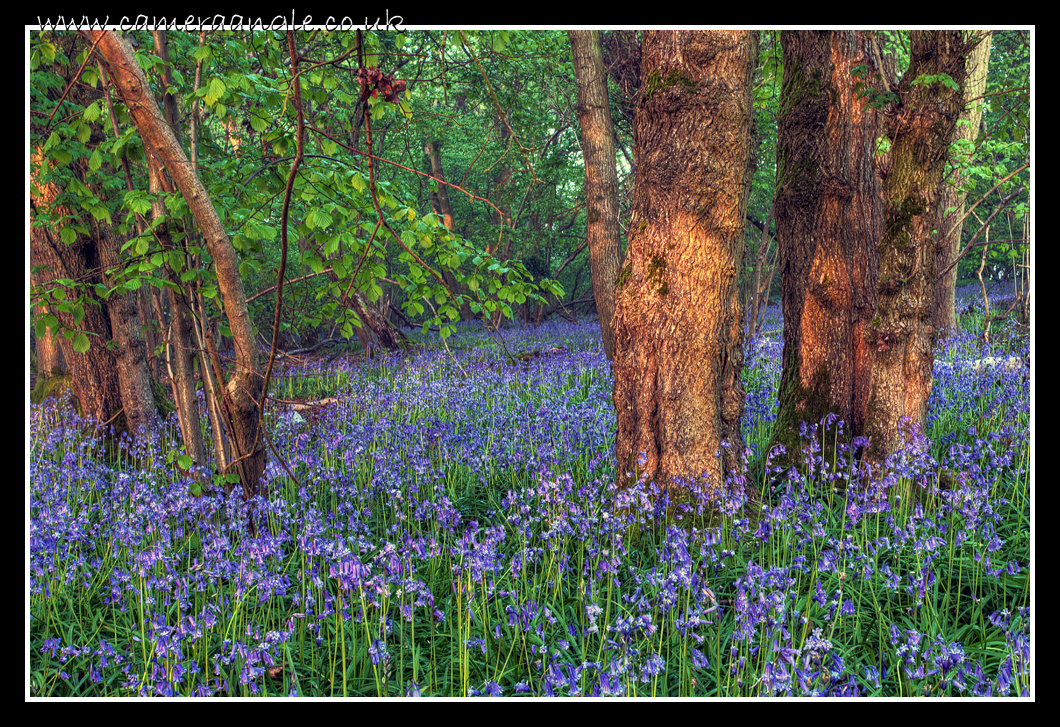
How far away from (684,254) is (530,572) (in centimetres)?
194

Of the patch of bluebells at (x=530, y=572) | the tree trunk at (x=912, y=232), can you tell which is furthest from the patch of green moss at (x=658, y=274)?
the tree trunk at (x=912, y=232)

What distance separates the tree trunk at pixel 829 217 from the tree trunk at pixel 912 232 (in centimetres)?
26

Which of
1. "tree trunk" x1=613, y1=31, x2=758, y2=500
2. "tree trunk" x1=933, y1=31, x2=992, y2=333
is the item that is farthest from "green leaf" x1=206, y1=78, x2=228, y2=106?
"tree trunk" x1=933, y1=31, x2=992, y2=333

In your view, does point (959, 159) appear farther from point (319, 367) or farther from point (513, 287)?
point (319, 367)

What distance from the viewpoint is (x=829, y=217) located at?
4.45m

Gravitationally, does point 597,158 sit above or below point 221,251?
above

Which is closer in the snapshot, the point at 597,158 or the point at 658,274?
the point at 658,274

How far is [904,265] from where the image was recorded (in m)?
3.87

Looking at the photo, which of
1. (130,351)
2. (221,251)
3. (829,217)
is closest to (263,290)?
(221,251)

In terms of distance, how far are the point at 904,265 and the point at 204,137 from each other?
4755mm

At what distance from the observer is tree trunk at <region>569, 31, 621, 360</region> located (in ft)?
26.1

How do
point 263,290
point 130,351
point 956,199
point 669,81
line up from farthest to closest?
point 956,199, point 130,351, point 263,290, point 669,81

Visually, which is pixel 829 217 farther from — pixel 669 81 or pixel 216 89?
pixel 216 89

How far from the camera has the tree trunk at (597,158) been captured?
7961 millimetres
